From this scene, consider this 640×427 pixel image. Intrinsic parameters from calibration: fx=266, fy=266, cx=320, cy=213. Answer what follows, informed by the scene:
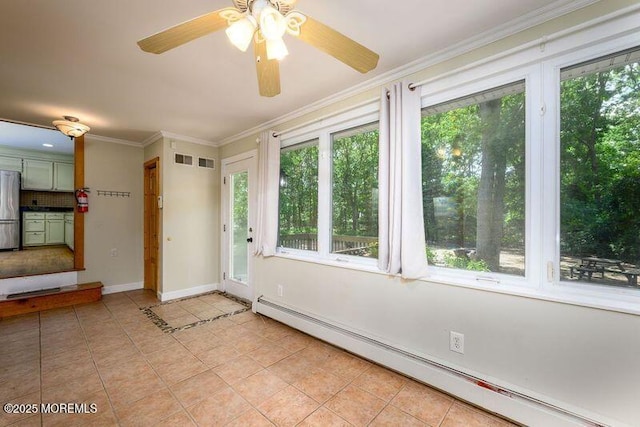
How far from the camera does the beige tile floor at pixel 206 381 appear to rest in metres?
1.66

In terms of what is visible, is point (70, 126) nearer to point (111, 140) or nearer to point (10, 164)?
point (111, 140)

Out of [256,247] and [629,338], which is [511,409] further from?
[256,247]

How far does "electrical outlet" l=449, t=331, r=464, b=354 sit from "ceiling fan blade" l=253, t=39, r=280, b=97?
6.59 ft

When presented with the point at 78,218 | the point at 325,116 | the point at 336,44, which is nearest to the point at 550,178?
the point at 336,44

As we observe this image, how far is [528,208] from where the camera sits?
1.63 meters

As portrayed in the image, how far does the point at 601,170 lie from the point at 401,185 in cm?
109

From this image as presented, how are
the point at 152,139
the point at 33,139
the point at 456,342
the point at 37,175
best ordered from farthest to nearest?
the point at 37,175, the point at 33,139, the point at 152,139, the point at 456,342

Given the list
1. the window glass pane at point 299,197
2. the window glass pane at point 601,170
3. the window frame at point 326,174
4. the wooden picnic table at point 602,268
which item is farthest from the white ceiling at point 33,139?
the wooden picnic table at point 602,268

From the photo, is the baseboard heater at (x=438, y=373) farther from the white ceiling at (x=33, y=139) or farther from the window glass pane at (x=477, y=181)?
the white ceiling at (x=33, y=139)

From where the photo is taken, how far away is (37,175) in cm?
596

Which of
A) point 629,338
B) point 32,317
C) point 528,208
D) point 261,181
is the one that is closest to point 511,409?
point 629,338

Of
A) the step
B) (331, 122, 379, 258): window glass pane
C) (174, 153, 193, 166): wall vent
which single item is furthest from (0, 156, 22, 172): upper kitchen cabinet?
(331, 122, 379, 258): window glass pane

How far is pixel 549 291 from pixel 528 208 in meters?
0.50

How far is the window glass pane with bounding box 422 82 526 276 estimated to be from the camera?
5.65 ft
